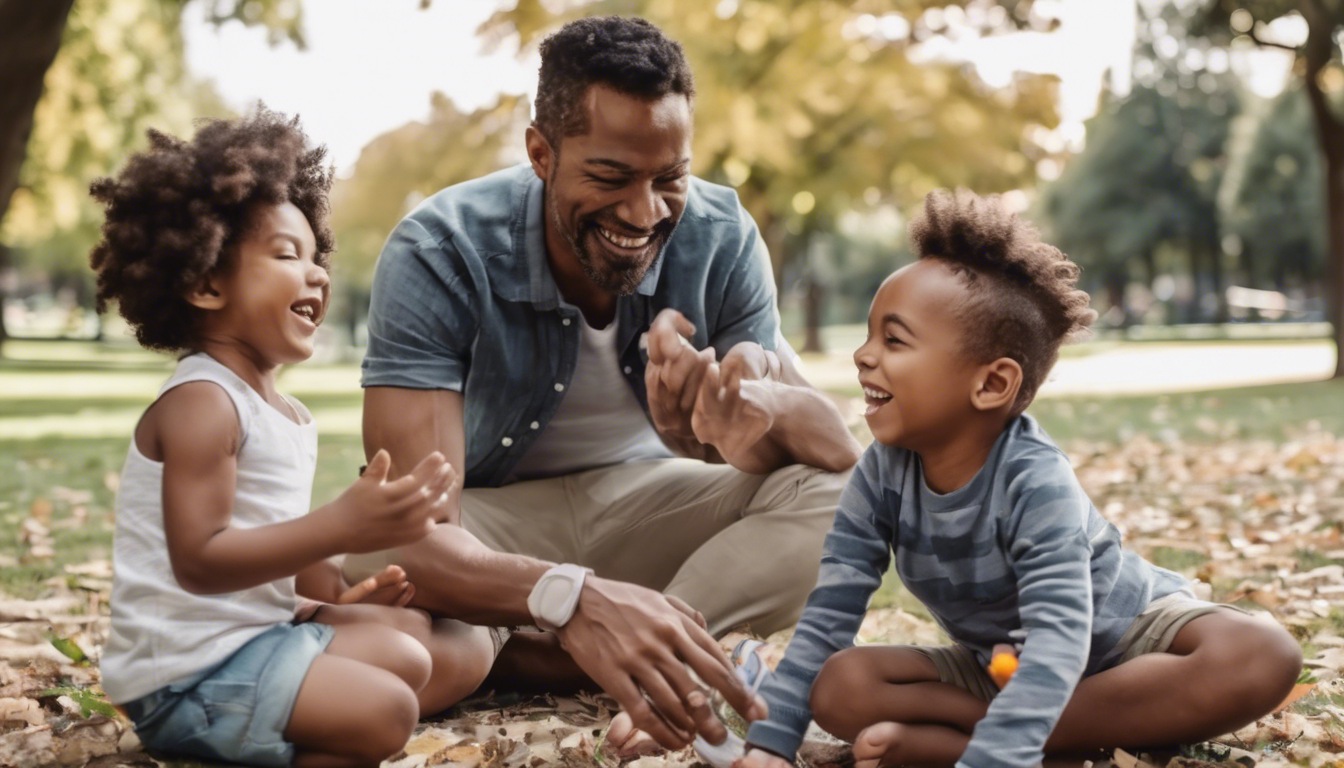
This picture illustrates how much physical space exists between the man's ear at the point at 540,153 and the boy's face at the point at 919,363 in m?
1.21

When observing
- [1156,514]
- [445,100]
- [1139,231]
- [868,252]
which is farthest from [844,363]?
[868,252]

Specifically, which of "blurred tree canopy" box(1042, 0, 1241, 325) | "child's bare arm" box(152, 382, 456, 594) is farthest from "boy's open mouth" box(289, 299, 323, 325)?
"blurred tree canopy" box(1042, 0, 1241, 325)

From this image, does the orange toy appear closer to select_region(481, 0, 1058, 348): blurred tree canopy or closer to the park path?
select_region(481, 0, 1058, 348): blurred tree canopy

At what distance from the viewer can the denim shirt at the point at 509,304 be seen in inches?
137

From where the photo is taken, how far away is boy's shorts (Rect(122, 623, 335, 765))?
2.55 meters

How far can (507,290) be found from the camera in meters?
3.63

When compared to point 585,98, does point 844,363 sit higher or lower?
lower

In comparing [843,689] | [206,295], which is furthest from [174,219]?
[843,689]

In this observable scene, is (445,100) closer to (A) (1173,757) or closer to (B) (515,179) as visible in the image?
(B) (515,179)

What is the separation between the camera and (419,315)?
3465mm

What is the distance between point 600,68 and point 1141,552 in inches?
132

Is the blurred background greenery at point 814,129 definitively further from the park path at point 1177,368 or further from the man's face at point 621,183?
the man's face at point 621,183

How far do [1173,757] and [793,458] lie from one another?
136cm

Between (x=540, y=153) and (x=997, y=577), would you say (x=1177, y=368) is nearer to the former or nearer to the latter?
(x=540, y=153)
